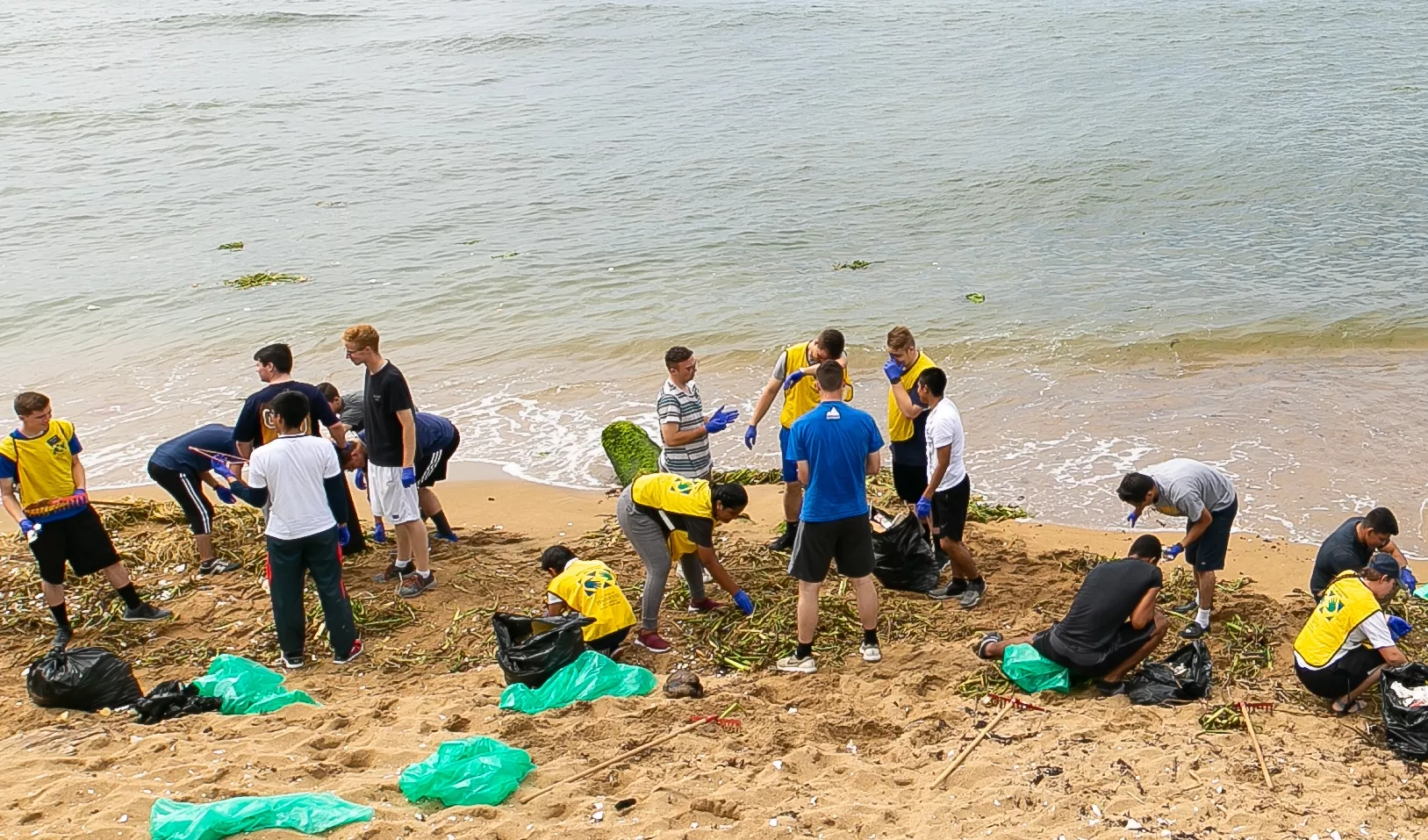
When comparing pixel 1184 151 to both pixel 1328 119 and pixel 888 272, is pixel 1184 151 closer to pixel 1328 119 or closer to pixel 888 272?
pixel 1328 119

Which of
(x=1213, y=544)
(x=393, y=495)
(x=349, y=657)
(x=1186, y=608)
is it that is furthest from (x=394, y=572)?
(x=1213, y=544)

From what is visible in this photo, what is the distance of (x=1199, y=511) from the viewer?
268 inches

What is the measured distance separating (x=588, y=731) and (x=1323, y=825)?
3.21 metres

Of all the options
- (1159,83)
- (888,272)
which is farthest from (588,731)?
(1159,83)

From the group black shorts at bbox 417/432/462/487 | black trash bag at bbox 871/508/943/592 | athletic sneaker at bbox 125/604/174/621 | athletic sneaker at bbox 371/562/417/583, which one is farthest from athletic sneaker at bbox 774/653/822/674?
athletic sneaker at bbox 125/604/174/621

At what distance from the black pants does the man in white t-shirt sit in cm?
354

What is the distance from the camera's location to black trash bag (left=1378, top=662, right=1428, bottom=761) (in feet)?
17.7

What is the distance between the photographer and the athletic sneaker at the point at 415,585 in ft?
25.7

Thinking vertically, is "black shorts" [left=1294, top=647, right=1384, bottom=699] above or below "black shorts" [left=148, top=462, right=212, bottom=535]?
below

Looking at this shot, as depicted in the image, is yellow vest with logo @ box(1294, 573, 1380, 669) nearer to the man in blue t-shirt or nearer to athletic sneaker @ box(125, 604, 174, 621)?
the man in blue t-shirt

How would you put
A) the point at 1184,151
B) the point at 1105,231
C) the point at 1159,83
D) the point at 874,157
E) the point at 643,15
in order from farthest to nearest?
the point at 643,15 → the point at 1159,83 → the point at 874,157 → the point at 1184,151 → the point at 1105,231

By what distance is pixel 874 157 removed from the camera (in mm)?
24766

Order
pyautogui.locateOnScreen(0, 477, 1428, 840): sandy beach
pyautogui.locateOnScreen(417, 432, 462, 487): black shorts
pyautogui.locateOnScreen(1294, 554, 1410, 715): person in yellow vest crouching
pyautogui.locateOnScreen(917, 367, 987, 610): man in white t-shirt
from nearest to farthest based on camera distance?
pyautogui.locateOnScreen(0, 477, 1428, 840): sandy beach < pyautogui.locateOnScreen(1294, 554, 1410, 715): person in yellow vest crouching < pyautogui.locateOnScreen(917, 367, 987, 610): man in white t-shirt < pyautogui.locateOnScreen(417, 432, 462, 487): black shorts

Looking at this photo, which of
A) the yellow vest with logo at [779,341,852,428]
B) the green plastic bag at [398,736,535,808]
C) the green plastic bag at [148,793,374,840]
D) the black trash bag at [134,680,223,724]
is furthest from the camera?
the yellow vest with logo at [779,341,852,428]
